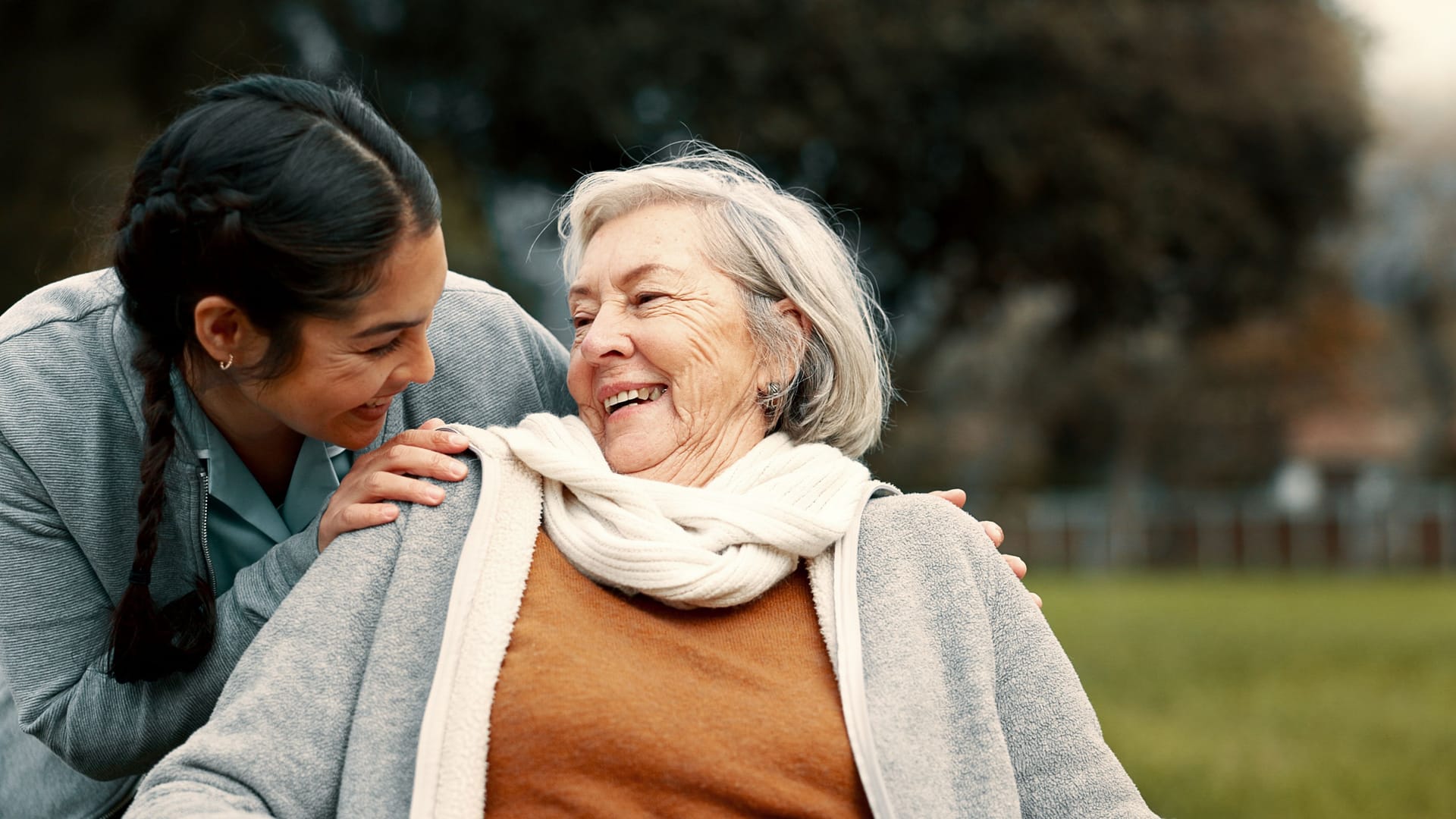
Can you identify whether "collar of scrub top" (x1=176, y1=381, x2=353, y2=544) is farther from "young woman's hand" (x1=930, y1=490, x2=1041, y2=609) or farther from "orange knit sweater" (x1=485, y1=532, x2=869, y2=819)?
"young woman's hand" (x1=930, y1=490, x2=1041, y2=609)

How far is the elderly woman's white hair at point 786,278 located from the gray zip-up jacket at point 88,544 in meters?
0.80

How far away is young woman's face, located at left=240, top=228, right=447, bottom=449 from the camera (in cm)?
208

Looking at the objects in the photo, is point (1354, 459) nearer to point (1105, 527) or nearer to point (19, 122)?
point (1105, 527)

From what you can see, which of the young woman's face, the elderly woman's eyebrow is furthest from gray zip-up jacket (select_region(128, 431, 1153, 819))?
the elderly woman's eyebrow

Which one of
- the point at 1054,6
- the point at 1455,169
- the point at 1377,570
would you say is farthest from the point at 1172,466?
the point at 1054,6

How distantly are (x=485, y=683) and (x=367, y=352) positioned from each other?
0.59 m

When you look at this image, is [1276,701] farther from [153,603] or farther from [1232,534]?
[1232,534]

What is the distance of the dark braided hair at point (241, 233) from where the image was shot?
77.5 inches

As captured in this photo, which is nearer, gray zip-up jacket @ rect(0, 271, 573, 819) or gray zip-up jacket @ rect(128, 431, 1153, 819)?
gray zip-up jacket @ rect(128, 431, 1153, 819)

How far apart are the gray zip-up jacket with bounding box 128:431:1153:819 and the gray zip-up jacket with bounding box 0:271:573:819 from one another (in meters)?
0.22

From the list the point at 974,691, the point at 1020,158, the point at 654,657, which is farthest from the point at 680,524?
the point at 1020,158

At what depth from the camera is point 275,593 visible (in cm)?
209

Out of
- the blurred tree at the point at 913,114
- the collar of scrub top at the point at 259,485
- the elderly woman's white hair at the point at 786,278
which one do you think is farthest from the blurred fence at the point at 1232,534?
the collar of scrub top at the point at 259,485

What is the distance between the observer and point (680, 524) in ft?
6.76
